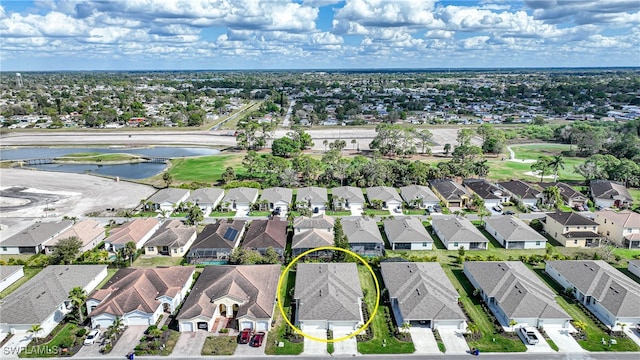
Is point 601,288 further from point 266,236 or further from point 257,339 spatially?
point 266,236

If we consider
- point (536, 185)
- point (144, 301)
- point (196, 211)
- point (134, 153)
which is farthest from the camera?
point (134, 153)

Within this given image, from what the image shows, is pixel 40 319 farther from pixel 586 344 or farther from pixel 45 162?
pixel 45 162

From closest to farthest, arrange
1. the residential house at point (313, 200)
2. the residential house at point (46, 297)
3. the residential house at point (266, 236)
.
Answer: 1. the residential house at point (46, 297)
2. the residential house at point (266, 236)
3. the residential house at point (313, 200)

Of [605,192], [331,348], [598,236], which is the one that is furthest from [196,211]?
[605,192]

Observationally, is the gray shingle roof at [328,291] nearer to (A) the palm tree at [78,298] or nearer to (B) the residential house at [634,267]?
(A) the palm tree at [78,298]

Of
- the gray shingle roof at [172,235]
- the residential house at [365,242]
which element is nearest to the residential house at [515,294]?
the residential house at [365,242]

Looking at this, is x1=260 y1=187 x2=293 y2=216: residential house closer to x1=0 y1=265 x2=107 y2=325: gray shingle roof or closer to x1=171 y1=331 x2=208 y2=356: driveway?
x1=0 y1=265 x2=107 y2=325: gray shingle roof
